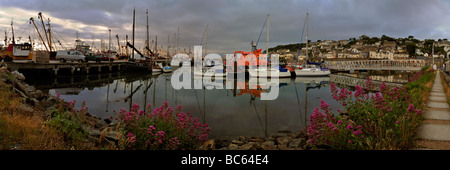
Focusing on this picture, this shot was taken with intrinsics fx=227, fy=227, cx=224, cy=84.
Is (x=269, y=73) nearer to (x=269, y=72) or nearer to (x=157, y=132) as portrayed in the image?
(x=269, y=72)

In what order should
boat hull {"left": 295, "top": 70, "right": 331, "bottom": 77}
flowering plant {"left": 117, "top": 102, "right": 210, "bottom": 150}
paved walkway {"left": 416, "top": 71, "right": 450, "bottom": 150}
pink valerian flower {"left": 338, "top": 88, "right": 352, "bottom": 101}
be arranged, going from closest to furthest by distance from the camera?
1. paved walkway {"left": 416, "top": 71, "right": 450, "bottom": 150}
2. flowering plant {"left": 117, "top": 102, "right": 210, "bottom": 150}
3. pink valerian flower {"left": 338, "top": 88, "right": 352, "bottom": 101}
4. boat hull {"left": 295, "top": 70, "right": 331, "bottom": 77}

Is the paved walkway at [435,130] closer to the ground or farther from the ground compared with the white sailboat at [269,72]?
closer to the ground

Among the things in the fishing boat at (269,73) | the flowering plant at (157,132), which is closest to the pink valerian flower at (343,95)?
the flowering plant at (157,132)

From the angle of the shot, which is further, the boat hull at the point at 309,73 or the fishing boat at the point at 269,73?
the boat hull at the point at 309,73

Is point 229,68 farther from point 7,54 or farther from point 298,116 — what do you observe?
point 7,54

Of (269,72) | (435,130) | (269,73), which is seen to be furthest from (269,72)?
(435,130)

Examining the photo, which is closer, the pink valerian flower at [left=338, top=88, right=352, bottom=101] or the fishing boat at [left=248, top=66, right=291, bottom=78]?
the pink valerian flower at [left=338, top=88, right=352, bottom=101]

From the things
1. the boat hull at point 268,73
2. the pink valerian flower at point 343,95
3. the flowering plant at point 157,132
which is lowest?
the flowering plant at point 157,132

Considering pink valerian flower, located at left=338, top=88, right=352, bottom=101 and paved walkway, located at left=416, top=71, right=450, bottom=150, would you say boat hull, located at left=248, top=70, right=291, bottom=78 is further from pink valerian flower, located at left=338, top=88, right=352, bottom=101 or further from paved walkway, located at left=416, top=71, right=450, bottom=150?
pink valerian flower, located at left=338, top=88, right=352, bottom=101

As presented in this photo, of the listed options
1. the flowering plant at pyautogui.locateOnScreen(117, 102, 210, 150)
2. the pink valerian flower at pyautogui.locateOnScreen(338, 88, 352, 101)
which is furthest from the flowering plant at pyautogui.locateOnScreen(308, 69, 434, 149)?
the flowering plant at pyautogui.locateOnScreen(117, 102, 210, 150)

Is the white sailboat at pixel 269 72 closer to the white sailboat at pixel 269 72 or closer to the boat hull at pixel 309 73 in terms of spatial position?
the white sailboat at pixel 269 72
